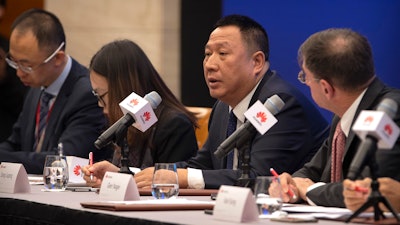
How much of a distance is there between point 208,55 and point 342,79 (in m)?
1.21

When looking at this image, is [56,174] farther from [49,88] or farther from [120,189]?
[49,88]

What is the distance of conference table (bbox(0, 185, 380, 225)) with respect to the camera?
2934 millimetres

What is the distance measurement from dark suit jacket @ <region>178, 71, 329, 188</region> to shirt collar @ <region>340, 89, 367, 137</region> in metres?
0.62

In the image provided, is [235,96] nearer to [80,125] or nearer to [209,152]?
[209,152]

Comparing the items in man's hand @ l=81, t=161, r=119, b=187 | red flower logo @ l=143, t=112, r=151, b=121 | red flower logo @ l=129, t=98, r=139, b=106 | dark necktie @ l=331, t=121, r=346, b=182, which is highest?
red flower logo @ l=129, t=98, r=139, b=106

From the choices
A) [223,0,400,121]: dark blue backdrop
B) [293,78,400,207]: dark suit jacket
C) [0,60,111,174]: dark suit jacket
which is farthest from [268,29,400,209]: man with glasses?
[223,0,400,121]: dark blue backdrop

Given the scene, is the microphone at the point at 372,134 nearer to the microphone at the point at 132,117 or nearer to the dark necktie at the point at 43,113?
the microphone at the point at 132,117

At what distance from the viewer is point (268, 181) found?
3.01m

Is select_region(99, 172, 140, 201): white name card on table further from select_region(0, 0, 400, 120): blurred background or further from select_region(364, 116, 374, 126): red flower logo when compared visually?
select_region(0, 0, 400, 120): blurred background

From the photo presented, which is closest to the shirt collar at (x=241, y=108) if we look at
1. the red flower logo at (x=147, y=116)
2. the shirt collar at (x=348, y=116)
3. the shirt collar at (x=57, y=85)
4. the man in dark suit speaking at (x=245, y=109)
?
the man in dark suit speaking at (x=245, y=109)

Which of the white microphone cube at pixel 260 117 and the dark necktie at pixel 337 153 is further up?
the white microphone cube at pixel 260 117

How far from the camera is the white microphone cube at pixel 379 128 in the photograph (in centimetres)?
273

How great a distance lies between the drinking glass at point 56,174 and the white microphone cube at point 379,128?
1.75 meters

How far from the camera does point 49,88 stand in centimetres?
600
